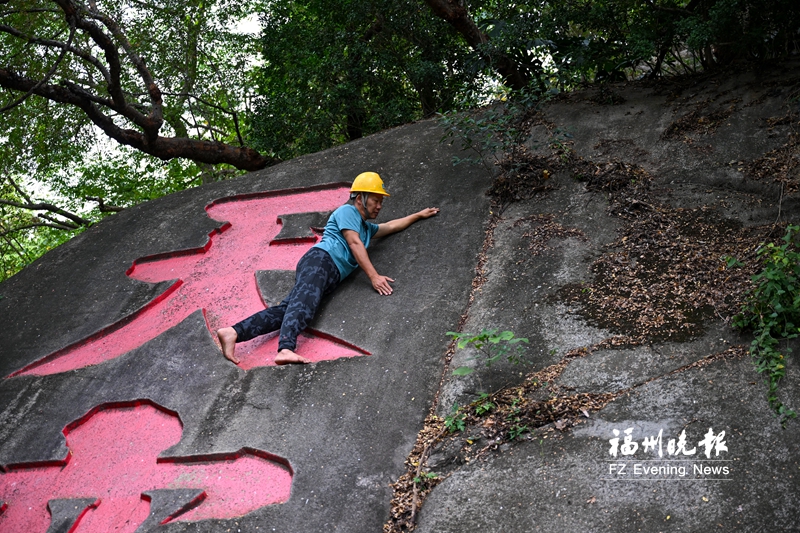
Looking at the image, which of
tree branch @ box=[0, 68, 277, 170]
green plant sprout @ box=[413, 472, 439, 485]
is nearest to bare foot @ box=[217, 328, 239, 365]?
green plant sprout @ box=[413, 472, 439, 485]

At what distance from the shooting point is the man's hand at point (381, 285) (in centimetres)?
530

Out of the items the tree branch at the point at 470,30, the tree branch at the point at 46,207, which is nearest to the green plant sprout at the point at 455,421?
the tree branch at the point at 470,30

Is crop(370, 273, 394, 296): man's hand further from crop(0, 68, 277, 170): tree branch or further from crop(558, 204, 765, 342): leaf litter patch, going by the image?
crop(0, 68, 277, 170): tree branch

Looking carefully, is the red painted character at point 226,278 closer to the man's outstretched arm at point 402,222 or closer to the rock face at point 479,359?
the rock face at point 479,359

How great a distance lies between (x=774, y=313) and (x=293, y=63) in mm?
7442

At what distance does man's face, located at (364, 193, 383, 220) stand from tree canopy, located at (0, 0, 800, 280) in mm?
1687

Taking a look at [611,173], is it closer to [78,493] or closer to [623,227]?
[623,227]

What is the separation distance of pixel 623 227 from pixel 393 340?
71.4 inches

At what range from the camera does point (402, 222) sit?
5.98 meters

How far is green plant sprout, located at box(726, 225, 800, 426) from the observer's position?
355cm

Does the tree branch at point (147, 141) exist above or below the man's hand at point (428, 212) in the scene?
above

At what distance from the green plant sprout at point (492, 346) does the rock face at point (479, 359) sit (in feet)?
0.31

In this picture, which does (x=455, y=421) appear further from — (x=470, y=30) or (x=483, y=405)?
(x=470, y=30)

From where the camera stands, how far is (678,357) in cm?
389
